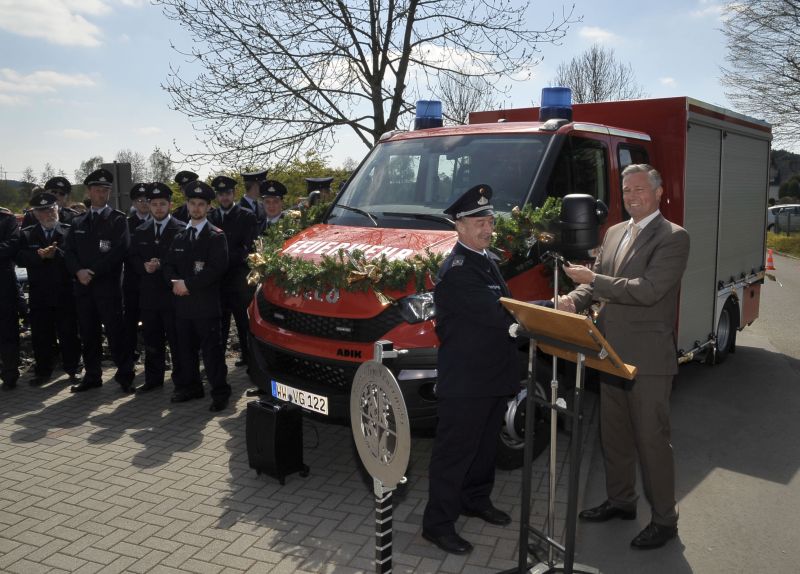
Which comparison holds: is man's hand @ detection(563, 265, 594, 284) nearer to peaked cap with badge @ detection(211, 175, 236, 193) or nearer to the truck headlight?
the truck headlight

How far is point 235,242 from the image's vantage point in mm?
7660

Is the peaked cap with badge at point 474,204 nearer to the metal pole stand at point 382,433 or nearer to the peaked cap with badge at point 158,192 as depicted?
the metal pole stand at point 382,433

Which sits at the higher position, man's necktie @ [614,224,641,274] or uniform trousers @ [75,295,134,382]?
man's necktie @ [614,224,641,274]

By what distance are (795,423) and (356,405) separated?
4861 mm

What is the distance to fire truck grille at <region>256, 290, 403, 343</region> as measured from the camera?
14.8 feet

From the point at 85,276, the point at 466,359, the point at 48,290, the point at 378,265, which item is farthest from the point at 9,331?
the point at 466,359

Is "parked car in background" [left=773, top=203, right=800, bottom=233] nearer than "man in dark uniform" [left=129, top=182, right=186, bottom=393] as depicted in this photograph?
No

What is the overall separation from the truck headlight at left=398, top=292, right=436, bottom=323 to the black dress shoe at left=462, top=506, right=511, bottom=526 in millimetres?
1224

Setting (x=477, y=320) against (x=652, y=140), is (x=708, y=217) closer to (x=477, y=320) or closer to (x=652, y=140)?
(x=652, y=140)

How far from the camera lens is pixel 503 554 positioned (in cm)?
400

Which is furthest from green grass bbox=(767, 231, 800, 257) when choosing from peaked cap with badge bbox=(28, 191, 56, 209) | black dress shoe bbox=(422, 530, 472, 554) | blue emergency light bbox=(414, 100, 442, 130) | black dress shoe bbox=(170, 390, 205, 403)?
black dress shoe bbox=(422, 530, 472, 554)

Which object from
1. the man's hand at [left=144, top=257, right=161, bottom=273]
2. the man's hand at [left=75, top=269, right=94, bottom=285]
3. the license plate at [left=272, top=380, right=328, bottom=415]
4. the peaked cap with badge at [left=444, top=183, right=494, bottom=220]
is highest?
the peaked cap with badge at [left=444, top=183, right=494, bottom=220]

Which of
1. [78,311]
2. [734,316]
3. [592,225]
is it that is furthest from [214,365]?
[734,316]

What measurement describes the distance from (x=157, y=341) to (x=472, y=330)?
455cm
